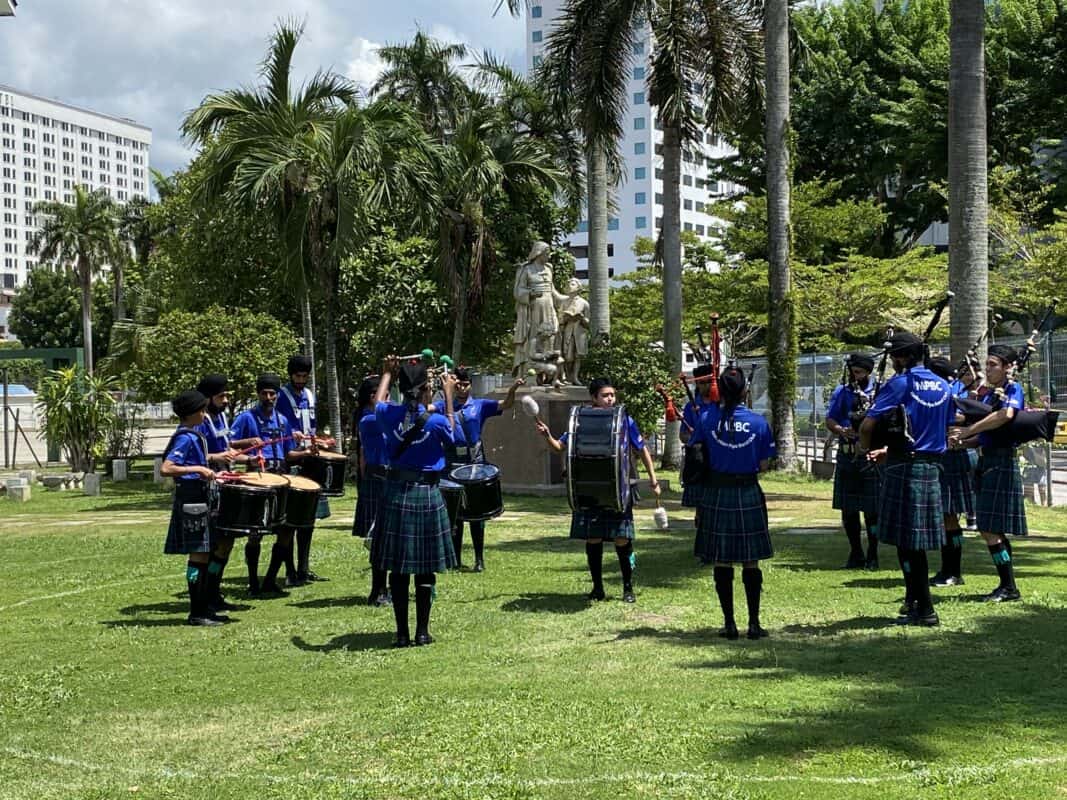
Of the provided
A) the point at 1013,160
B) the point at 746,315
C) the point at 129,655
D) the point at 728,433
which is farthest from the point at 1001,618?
the point at 1013,160

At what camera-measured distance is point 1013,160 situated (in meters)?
34.8

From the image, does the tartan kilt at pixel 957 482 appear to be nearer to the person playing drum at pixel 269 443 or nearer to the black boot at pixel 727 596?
the black boot at pixel 727 596

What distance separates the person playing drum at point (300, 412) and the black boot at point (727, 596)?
3986mm

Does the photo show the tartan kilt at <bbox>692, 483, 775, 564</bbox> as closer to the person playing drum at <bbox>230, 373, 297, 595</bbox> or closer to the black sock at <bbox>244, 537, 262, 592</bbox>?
the person playing drum at <bbox>230, 373, 297, 595</bbox>

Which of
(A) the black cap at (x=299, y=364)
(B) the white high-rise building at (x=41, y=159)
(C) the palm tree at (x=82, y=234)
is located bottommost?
(A) the black cap at (x=299, y=364)

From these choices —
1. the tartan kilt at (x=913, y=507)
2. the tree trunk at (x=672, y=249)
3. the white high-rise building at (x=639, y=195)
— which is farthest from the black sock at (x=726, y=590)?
the white high-rise building at (x=639, y=195)

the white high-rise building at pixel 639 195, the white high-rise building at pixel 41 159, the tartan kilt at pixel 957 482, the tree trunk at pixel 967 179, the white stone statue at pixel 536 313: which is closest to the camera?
the tartan kilt at pixel 957 482

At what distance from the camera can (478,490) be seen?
10391 millimetres

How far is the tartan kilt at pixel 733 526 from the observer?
7754mm

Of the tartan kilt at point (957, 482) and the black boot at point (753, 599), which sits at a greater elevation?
the tartan kilt at point (957, 482)

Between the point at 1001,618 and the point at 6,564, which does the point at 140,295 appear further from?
the point at 1001,618

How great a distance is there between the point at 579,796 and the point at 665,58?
18632 millimetres

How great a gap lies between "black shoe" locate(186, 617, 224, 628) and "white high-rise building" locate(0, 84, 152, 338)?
5939 inches

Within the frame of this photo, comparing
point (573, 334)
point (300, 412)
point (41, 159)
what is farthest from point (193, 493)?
point (41, 159)
